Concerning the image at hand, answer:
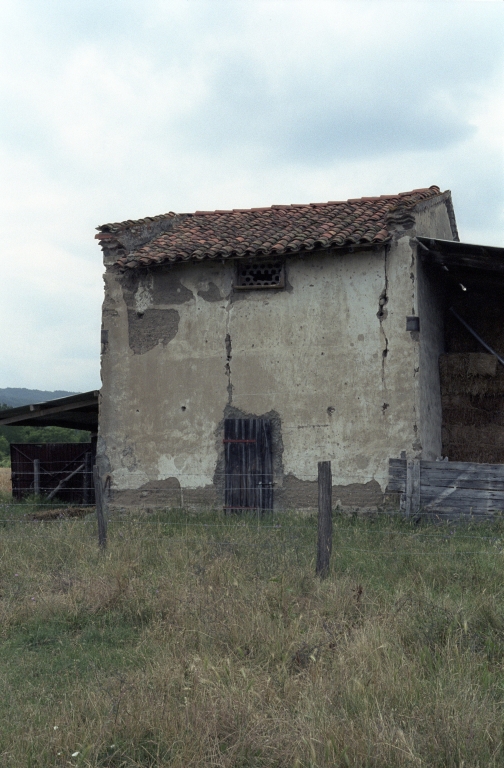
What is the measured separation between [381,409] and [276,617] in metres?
6.61

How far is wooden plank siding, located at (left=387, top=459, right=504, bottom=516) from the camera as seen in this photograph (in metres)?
10.6

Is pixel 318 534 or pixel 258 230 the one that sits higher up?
pixel 258 230

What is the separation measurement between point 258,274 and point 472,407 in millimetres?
4276

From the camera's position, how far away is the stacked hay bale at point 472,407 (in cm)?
1305

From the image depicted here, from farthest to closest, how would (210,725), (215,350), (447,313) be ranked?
(447,313) < (215,350) < (210,725)

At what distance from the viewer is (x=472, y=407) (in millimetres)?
13391

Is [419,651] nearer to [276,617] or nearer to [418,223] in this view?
[276,617]

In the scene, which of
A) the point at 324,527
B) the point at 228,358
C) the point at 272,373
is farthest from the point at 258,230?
the point at 324,527

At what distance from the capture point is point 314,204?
14.9m

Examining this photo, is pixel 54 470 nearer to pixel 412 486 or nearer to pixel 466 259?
pixel 412 486

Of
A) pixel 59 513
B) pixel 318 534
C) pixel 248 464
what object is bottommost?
pixel 59 513

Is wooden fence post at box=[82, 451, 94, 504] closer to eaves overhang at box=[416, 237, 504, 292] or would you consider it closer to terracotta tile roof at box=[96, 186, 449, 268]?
terracotta tile roof at box=[96, 186, 449, 268]

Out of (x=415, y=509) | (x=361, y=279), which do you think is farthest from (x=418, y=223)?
(x=415, y=509)

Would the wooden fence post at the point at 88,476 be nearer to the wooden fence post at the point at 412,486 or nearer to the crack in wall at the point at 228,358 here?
the crack in wall at the point at 228,358
